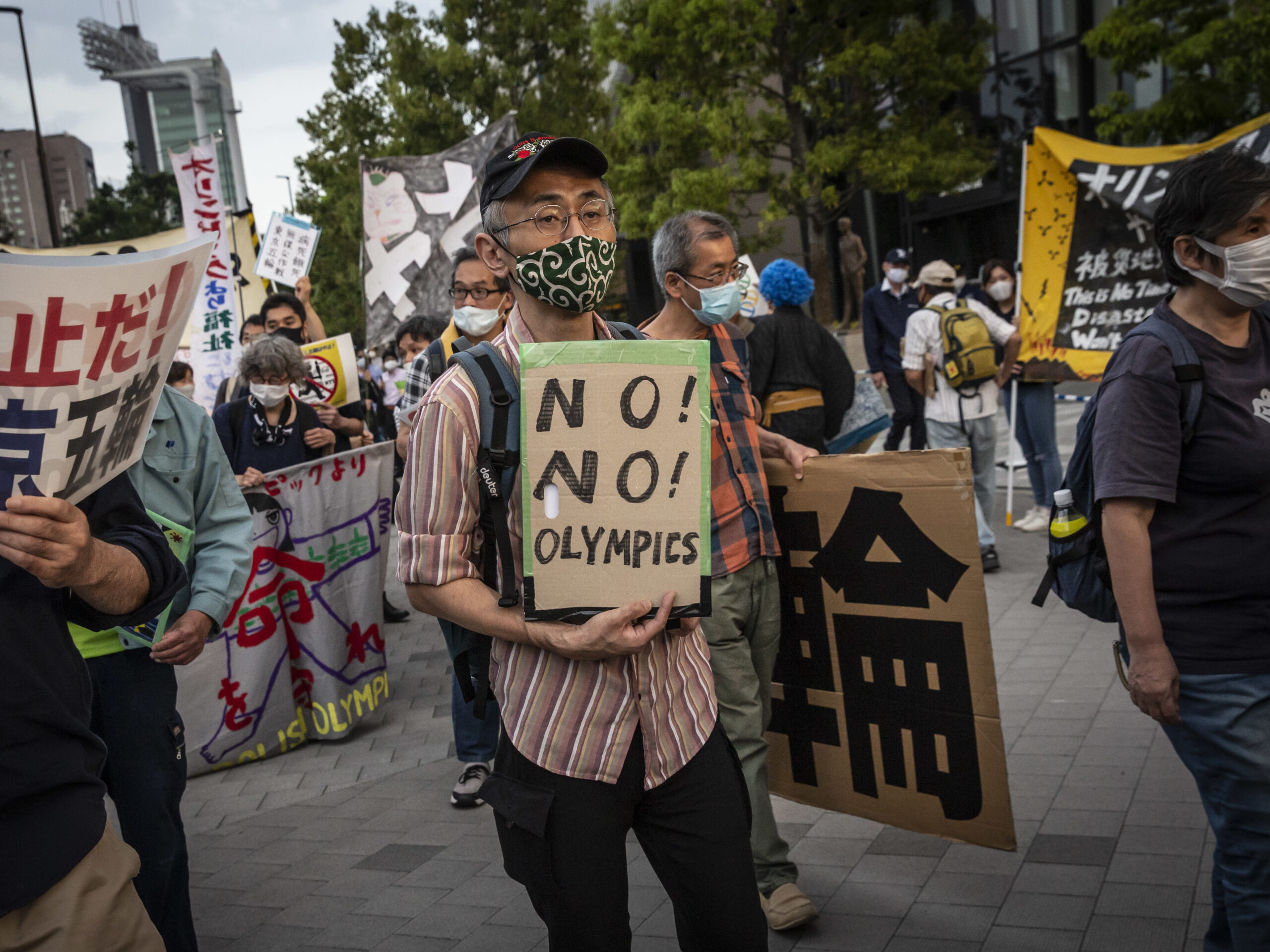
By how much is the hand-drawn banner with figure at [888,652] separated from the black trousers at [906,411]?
5.54m

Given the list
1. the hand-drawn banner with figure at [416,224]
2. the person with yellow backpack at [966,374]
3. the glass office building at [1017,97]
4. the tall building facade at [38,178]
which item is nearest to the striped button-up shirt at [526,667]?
the person with yellow backpack at [966,374]

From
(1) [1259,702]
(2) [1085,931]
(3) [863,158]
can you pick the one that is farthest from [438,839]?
(3) [863,158]

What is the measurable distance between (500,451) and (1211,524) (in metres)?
1.55

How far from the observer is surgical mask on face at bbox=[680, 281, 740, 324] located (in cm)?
347

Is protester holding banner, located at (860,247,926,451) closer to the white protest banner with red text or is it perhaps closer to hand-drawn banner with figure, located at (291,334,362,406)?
hand-drawn banner with figure, located at (291,334,362,406)

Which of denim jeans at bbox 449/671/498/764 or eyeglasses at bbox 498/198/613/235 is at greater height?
eyeglasses at bbox 498/198/613/235

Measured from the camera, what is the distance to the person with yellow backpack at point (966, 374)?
733 centimetres

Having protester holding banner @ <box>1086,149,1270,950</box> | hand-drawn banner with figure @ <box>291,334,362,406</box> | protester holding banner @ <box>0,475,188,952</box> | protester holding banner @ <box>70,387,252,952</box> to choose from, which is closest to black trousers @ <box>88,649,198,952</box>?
protester holding banner @ <box>70,387,252,952</box>

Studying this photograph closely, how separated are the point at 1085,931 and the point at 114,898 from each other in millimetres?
2575

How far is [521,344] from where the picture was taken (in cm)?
200

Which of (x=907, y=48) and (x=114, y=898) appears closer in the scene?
(x=114, y=898)

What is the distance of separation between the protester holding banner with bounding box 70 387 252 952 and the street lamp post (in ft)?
76.8

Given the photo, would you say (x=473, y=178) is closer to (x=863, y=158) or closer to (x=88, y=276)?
(x=88, y=276)

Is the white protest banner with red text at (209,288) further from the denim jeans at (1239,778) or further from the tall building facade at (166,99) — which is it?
the denim jeans at (1239,778)
